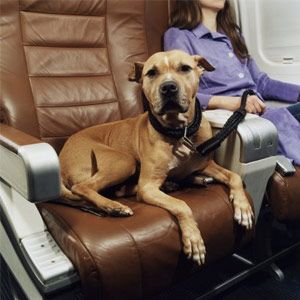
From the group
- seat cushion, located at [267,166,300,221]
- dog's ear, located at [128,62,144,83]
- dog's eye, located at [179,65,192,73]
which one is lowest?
seat cushion, located at [267,166,300,221]

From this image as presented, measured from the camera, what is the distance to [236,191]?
51.1 inches

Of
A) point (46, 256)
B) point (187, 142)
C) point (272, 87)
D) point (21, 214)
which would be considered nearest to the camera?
point (46, 256)

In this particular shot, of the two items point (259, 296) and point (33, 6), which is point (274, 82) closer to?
point (259, 296)

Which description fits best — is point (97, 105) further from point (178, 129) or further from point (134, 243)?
point (134, 243)

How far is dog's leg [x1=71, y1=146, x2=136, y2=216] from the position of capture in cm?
122

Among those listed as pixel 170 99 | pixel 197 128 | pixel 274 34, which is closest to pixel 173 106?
pixel 170 99

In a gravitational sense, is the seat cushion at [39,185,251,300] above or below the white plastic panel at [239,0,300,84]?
below

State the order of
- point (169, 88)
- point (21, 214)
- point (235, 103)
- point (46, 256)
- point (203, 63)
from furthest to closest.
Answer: point (235, 103) < point (203, 63) < point (169, 88) < point (21, 214) < point (46, 256)

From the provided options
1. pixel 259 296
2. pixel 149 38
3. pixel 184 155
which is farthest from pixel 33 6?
pixel 259 296

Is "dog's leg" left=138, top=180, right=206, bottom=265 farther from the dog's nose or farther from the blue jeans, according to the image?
the blue jeans

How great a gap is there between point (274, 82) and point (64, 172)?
3.93 feet

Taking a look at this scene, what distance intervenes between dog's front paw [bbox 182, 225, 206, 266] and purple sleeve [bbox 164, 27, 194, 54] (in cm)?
101

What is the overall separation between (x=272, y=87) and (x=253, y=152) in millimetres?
792

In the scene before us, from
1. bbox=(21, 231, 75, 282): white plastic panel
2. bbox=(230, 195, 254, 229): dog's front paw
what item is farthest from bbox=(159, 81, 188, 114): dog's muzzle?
bbox=(21, 231, 75, 282): white plastic panel
